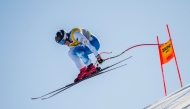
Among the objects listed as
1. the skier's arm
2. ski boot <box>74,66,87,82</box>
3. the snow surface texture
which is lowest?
the snow surface texture

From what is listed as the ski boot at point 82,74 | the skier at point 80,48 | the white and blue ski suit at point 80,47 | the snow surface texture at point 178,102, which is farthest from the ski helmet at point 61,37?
the snow surface texture at point 178,102

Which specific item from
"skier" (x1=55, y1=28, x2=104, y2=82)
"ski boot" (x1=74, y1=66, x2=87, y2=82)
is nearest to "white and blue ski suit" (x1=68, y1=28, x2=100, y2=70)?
"skier" (x1=55, y1=28, x2=104, y2=82)

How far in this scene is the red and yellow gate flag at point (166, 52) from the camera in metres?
9.18

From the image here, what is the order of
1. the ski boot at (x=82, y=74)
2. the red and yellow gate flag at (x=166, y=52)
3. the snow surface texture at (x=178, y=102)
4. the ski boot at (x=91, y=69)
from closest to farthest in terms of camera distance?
the snow surface texture at (x=178, y=102) → the ski boot at (x=91, y=69) → the ski boot at (x=82, y=74) → the red and yellow gate flag at (x=166, y=52)

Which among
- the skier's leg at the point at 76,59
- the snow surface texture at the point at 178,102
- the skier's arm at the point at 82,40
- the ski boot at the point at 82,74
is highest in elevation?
the skier's arm at the point at 82,40

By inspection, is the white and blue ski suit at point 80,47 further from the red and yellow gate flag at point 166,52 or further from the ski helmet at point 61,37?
the red and yellow gate flag at point 166,52

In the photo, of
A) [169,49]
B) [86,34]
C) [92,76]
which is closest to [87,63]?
[92,76]

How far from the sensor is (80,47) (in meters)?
8.33

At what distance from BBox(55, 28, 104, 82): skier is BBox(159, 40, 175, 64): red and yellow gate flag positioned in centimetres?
280

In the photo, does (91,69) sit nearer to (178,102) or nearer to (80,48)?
(80,48)

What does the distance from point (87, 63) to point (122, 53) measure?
1.40 m

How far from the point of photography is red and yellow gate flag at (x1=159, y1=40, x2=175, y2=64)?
30.1ft

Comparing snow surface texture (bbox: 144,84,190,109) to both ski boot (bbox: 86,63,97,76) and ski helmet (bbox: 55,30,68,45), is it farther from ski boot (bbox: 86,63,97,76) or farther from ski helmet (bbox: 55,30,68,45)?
ski helmet (bbox: 55,30,68,45)

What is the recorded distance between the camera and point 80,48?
8344mm
